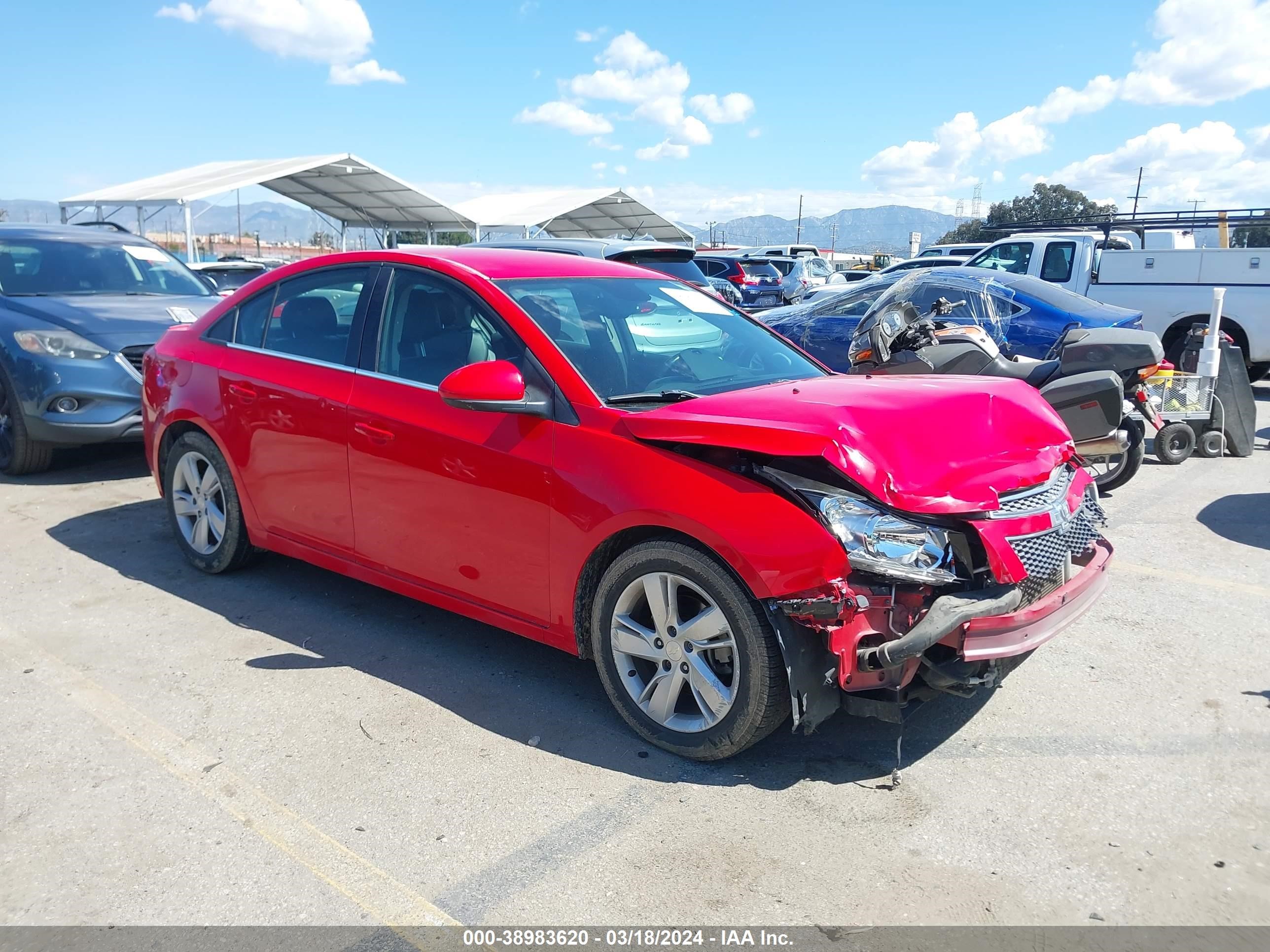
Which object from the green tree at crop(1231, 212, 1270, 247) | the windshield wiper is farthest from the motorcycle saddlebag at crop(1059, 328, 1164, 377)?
the green tree at crop(1231, 212, 1270, 247)

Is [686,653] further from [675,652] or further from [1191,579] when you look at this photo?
[1191,579]

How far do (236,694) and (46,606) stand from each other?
163 cm

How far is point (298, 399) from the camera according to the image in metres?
4.46

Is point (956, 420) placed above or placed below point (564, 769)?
A: above

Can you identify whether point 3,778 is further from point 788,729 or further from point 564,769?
point 788,729

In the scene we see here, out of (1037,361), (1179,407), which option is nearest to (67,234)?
(1037,361)

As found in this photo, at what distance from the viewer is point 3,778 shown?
10.6ft

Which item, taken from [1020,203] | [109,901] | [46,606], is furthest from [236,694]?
[1020,203]

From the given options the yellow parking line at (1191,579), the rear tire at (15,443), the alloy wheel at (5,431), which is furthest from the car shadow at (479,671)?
the yellow parking line at (1191,579)

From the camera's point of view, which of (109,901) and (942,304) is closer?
(109,901)

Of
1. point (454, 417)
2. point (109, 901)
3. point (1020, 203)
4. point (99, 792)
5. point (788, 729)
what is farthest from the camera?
point (1020, 203)

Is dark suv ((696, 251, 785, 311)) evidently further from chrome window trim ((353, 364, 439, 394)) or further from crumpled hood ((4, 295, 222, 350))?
chrome window trim ((353, 364, 439, 394))

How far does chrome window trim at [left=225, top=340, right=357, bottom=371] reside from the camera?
4359 mm

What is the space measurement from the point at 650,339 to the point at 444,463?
1008 millimetres
